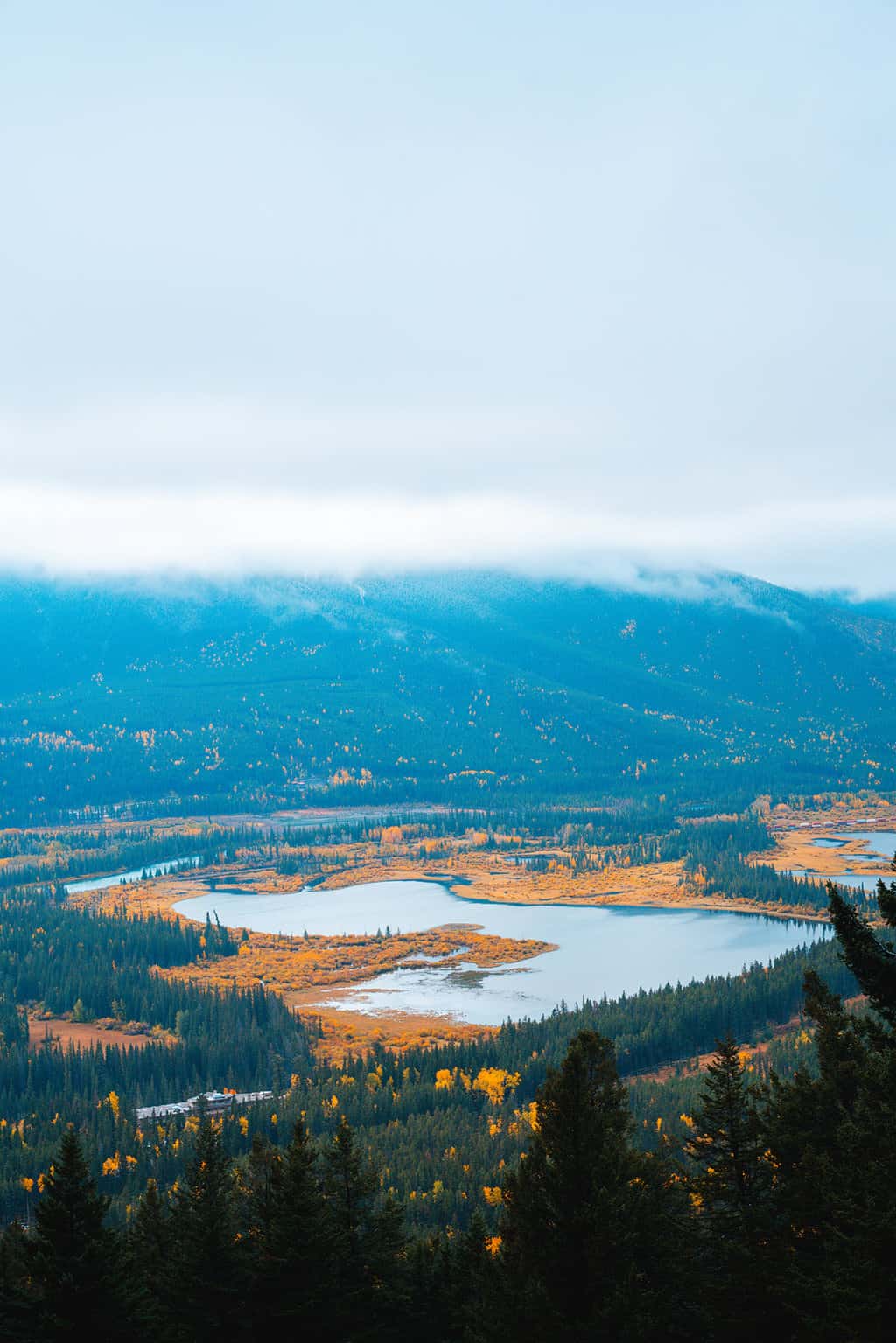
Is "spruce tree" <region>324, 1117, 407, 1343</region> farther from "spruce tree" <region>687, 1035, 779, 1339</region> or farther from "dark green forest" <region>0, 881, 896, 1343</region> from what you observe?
"spruce tree" <region>687, 1035, 779, 1339</region>

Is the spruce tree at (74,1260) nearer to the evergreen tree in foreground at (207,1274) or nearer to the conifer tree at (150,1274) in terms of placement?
the conifer tree at (150,1274)

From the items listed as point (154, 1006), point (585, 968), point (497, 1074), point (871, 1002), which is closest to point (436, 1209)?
point (497, 1074)

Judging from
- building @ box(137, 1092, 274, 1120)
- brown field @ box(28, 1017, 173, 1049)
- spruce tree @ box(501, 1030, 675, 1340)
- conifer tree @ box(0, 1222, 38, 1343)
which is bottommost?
building @ box(137, 1092, 274, 1120)

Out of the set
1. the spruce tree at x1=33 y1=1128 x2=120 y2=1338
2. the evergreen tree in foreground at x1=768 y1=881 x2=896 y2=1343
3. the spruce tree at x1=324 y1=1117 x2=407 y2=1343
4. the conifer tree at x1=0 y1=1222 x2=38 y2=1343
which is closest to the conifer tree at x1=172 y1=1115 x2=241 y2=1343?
the spruce tree at x1=33 y1=1128 x2=120 y2=1338

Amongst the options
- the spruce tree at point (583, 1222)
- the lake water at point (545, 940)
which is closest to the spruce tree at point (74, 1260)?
the spruce tree at point (583, 1222)

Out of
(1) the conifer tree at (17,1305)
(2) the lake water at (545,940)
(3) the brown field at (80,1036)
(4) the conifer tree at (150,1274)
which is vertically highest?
(1) the conifer tree at (17,1305)

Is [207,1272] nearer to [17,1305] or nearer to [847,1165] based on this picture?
[17,1305]

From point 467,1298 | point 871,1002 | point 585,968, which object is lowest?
point 585,968

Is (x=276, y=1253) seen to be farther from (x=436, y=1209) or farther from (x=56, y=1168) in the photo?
(x=436, y=1209)
